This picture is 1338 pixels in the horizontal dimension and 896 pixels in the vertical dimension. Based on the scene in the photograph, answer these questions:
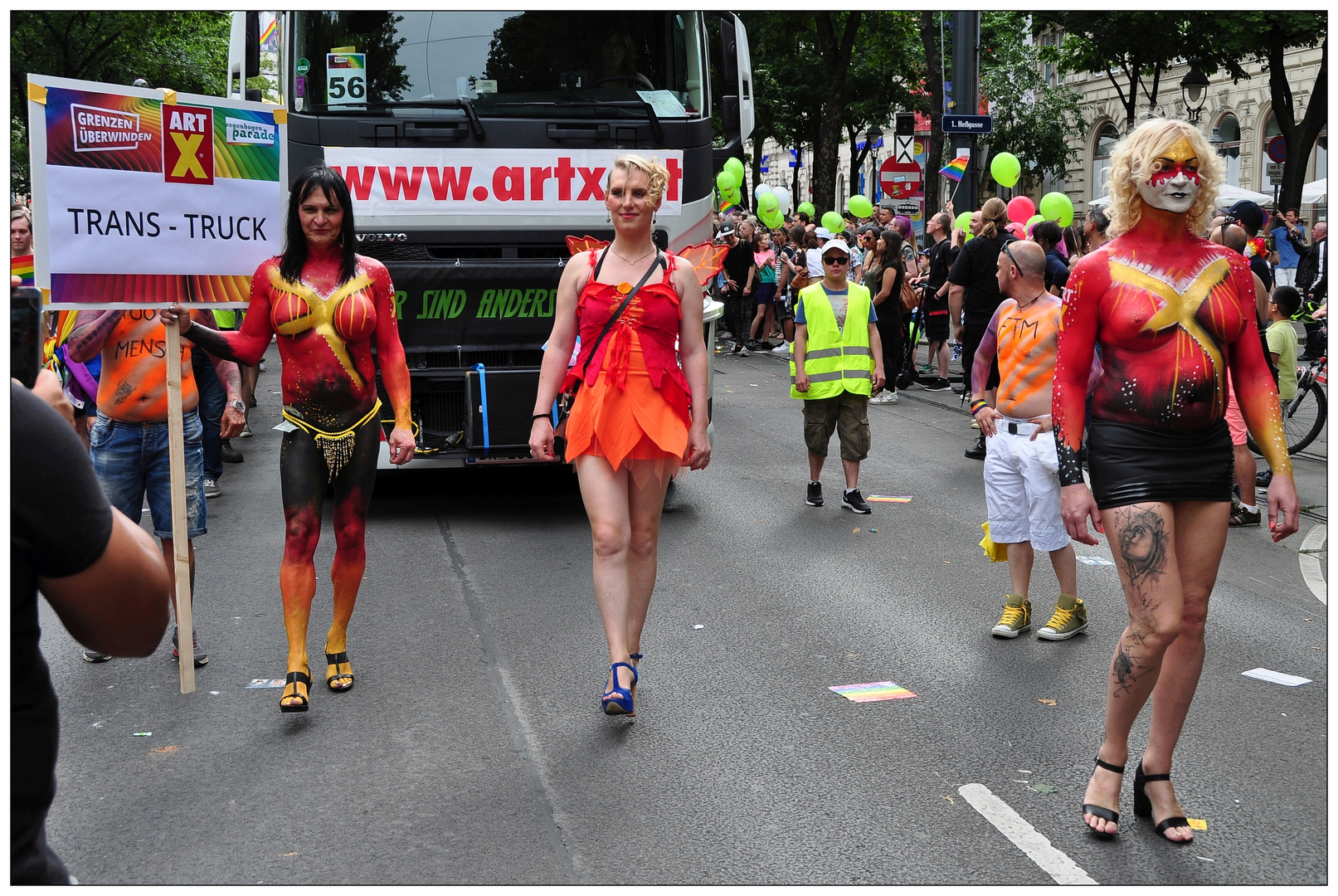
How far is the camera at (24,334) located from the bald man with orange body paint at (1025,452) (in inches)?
195

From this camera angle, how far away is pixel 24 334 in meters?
1.73

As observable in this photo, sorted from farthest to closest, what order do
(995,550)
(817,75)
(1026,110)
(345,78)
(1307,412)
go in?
1. (1026,110)
2. (817,75)
3. (1307,412)
4. (345,78)
5. (995,550)

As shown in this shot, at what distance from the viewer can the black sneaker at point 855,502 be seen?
915 centimetres

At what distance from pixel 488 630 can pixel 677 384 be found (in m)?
1.67

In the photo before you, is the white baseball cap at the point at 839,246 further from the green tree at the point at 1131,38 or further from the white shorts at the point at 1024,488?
the green tree at the point at 1131,38

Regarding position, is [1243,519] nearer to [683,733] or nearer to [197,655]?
[683,733]

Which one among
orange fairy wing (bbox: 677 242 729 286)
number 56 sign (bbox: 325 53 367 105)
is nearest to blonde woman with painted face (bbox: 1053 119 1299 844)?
orange fairy wing (bbox: 677 242 729 286)

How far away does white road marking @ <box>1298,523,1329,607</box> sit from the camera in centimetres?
704

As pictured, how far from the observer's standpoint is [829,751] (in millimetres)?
4566

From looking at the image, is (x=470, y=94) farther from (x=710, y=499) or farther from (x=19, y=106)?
(x=19, y=106)

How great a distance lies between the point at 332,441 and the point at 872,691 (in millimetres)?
2275

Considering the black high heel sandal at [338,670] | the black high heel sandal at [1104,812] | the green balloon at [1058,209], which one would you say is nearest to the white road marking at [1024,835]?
the black high heel sandal at [1104,812]

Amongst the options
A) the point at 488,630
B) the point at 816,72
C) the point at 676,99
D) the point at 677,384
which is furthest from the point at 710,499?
the point at 816,72

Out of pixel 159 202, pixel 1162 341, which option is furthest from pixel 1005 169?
pixel 1162 341
